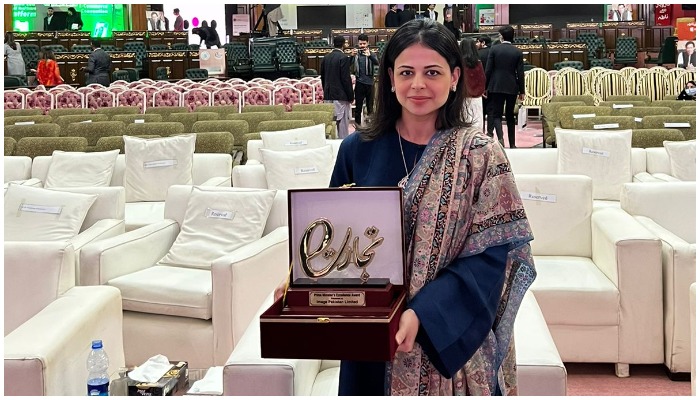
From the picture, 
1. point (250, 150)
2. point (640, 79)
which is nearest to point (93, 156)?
point (250, 150)

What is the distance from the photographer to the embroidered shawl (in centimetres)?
158

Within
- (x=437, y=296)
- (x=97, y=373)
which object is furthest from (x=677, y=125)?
(x=437, y=296)

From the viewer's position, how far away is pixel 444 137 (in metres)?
1.63

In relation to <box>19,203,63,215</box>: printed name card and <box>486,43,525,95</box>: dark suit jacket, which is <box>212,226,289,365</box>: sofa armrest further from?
<box>486,43,525,95</box>: dark suit jacket

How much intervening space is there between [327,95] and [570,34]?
1106 centimetres

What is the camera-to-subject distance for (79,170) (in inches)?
211

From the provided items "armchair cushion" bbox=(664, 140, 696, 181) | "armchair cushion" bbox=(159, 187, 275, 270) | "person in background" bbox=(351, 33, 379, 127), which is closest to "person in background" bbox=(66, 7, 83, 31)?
"person in background" bbox=(351, 33, 379, 127)

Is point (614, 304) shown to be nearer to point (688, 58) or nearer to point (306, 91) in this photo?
point (306, 91)

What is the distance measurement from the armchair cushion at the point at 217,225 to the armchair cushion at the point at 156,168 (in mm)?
1274

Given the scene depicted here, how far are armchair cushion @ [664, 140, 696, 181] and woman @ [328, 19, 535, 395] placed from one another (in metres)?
3.71

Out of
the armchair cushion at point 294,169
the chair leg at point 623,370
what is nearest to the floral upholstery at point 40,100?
the armchair cushion at point 294,169

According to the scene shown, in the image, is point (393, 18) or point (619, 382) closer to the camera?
point (619, 382)

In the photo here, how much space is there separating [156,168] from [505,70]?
482 cm

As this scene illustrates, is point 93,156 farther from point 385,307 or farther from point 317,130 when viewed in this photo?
point 385,307
